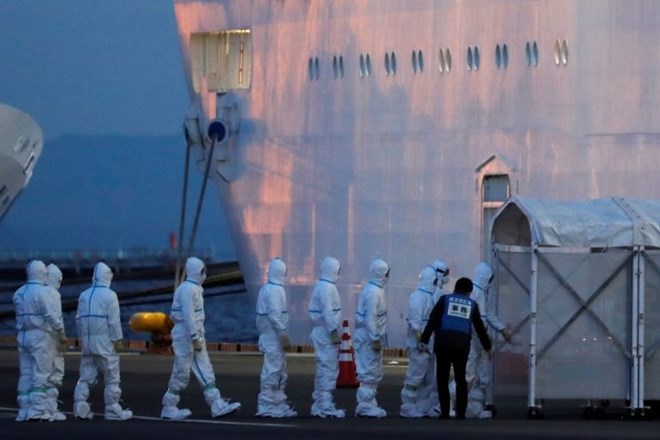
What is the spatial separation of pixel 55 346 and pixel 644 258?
255 inches

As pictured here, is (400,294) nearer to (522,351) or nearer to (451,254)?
(451,254)

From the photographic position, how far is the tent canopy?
22562mm

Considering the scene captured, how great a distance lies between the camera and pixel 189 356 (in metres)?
22.3

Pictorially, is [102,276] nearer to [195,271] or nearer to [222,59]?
[195,271]

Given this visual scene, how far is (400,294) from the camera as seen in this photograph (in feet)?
119

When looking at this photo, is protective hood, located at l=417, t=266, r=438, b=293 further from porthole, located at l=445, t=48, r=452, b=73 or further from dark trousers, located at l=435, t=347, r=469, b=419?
porthole, located at l=445, t=48, r=452, b=73

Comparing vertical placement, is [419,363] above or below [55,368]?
above

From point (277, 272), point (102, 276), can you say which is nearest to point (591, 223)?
point (277, 272)

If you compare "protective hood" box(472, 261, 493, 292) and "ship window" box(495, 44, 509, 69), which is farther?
"ship window" box(495, 44, 509, 69)

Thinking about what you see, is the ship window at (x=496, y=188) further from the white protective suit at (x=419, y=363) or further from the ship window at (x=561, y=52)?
the white protective suit at (x=419, y=363)

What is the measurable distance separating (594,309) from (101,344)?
536 centimetres

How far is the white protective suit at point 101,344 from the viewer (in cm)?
2216

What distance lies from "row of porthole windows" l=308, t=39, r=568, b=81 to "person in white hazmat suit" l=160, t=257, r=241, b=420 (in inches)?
517

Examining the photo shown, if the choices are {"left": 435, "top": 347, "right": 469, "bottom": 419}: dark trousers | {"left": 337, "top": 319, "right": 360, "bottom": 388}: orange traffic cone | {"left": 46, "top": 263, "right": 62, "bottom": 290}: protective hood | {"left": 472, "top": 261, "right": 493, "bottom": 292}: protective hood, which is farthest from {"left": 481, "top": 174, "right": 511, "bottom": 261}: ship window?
{"left": 46, "top": 263, "right": 62, "bottom": 290}: protective hood
